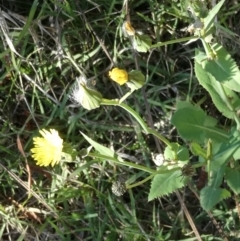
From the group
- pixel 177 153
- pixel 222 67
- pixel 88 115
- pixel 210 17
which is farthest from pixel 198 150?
pixel 88 115

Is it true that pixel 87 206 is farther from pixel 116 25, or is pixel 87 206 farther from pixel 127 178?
pixel 116 25

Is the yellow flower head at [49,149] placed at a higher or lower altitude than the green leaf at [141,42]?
lower

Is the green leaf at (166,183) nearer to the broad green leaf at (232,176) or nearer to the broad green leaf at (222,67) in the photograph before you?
the broad green leaf at (232,176)

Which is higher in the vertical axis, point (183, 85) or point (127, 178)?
point (183, 85)

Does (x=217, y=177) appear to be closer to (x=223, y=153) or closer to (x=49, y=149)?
(x=223, y=153)

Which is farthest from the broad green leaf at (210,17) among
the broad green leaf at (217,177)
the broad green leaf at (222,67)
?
the broad green leaf at (217,177)

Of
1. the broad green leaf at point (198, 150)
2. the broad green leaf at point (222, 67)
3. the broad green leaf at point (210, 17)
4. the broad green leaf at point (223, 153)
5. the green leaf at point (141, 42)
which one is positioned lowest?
the broad green leaf at point (198, 150)

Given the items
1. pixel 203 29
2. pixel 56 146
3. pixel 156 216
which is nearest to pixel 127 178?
pixel 156 216
